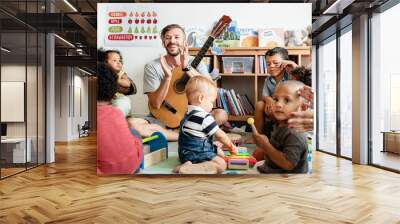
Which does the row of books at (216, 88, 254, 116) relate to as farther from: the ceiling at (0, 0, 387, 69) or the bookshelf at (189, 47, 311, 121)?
the ceiling at (0, 0, 387, 69)

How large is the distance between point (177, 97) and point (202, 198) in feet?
5.40

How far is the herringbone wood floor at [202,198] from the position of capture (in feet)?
11.4

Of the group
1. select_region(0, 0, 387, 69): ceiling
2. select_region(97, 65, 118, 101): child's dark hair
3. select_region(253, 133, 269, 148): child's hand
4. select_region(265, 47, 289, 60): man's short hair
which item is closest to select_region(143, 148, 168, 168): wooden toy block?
select_region(97, 65, 118, 101): child's dark hair

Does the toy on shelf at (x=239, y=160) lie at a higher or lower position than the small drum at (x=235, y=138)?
lower

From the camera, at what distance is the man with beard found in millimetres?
5387

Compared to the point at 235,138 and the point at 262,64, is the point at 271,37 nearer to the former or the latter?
the point at 262,64

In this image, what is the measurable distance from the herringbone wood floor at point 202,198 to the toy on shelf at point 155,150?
0.85ft

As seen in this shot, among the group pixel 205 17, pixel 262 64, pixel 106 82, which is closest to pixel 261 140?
pixel 262 64

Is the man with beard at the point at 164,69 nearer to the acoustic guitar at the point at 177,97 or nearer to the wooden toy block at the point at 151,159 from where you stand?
the acoustic guitar at the point at 177,97

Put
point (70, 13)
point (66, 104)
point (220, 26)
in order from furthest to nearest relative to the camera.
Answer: point (66, 104), point (70, 13), point (220, 26)

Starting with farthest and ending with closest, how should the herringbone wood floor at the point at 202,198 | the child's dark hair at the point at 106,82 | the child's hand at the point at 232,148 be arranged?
the child's dark hair at the point at 106,82
the child's hand at the point at 232,148
the herringbone wood floor at the point at 202,198

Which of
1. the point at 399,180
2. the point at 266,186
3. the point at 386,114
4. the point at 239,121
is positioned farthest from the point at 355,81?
the point at 266,186

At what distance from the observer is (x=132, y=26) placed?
545 centimetres

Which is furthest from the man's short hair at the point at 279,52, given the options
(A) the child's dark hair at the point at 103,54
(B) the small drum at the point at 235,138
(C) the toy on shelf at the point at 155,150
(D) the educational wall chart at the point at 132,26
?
(A) the child's dark hair at the point at 103,54
